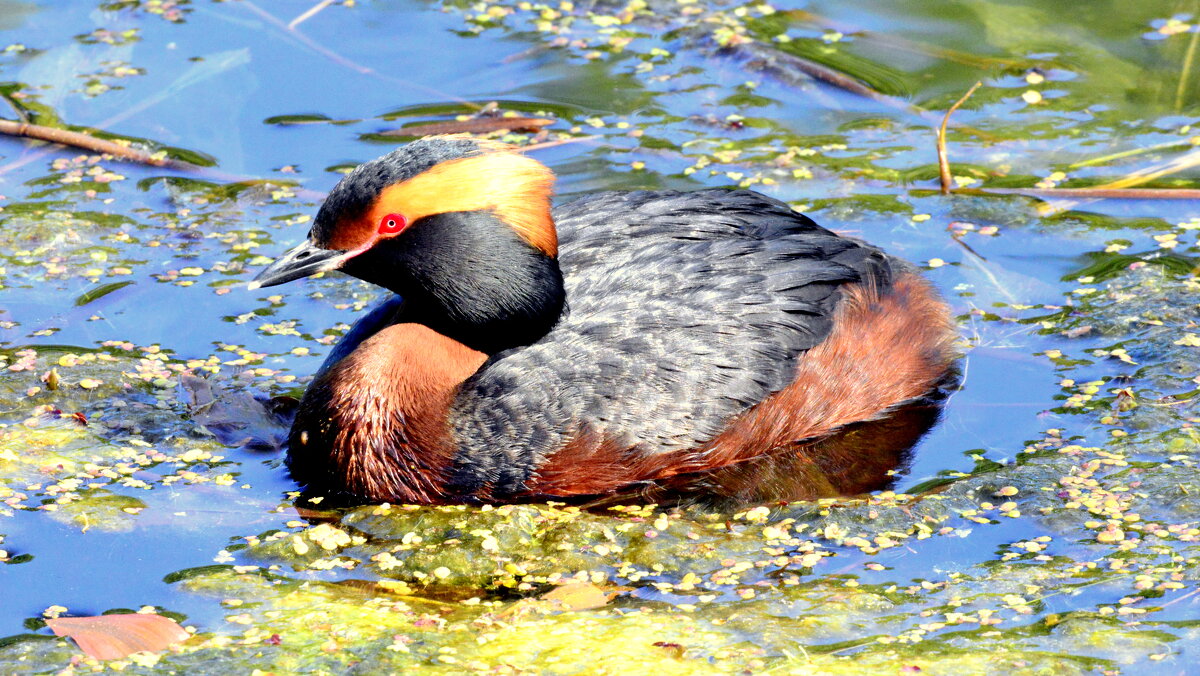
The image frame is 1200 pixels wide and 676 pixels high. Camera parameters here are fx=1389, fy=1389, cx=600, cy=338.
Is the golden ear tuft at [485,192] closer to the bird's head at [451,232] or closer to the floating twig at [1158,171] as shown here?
the bird's head at [451,232]

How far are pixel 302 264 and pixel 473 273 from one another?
0.71 metres

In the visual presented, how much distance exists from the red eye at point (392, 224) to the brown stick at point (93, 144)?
3493 mm

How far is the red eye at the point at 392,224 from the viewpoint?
→ 5777 millimetres

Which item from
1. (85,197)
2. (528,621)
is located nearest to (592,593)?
(528,621)

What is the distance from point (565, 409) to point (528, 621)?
3.80 feet

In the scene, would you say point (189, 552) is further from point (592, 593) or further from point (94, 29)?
point (94, 29)

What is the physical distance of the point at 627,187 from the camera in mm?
8586

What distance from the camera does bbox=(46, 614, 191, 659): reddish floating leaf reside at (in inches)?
186

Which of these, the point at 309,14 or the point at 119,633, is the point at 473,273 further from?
the point at 309,14

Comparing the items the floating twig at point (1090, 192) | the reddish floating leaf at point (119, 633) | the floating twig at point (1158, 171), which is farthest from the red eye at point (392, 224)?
the floating twig at point (1158, 171)

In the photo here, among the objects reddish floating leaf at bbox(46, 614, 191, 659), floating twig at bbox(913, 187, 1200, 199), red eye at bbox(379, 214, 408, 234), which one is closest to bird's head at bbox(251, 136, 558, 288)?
red eye at bbox(379, 214, 408, 234)

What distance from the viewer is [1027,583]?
5094mm

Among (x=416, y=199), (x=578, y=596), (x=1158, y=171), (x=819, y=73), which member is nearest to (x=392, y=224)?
(x=416, y=199)

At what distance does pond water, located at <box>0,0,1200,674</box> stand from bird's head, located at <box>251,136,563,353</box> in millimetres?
929
